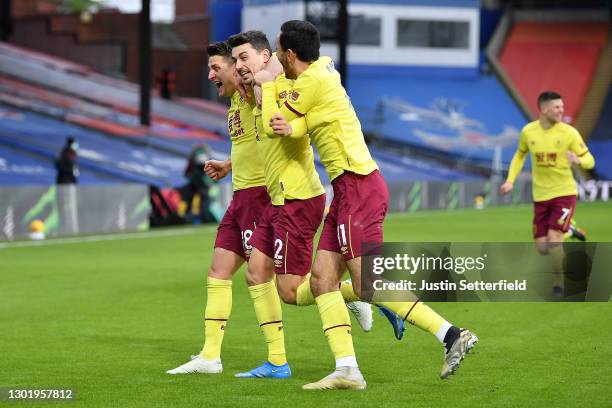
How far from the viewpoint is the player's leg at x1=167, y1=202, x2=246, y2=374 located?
8500 millimetres

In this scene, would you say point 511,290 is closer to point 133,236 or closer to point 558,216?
point 558,216

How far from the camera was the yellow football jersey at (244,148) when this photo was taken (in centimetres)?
857

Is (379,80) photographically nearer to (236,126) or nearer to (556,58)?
(556,58)

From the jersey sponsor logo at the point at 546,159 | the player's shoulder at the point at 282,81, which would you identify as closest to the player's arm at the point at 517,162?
the jersey sponsor logo at the point at 546,159

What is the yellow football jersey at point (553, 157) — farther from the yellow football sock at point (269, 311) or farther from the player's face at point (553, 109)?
the yellow football sock at point (269, 311)

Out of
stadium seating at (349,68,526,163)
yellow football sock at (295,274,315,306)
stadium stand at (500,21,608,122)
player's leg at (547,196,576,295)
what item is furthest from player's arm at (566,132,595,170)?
stadium stand at (500,21,608,122)

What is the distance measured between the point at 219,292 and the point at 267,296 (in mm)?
445

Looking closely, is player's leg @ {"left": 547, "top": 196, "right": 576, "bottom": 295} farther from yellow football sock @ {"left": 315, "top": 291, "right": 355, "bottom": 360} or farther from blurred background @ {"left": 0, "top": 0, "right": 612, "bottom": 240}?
blurred background @ {"left": 0, "top": 0, "right": 612, "bottom": 240}

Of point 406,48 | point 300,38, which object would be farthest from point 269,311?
point 406,48

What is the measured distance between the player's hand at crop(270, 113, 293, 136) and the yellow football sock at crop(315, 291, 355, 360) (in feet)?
3.51

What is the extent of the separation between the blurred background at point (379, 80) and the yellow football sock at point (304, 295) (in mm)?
28805

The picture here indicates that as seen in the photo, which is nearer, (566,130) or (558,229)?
(558,229)

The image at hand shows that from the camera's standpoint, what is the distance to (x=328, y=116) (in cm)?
772

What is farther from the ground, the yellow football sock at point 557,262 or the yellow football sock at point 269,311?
the yellow football sock at point 269,311
